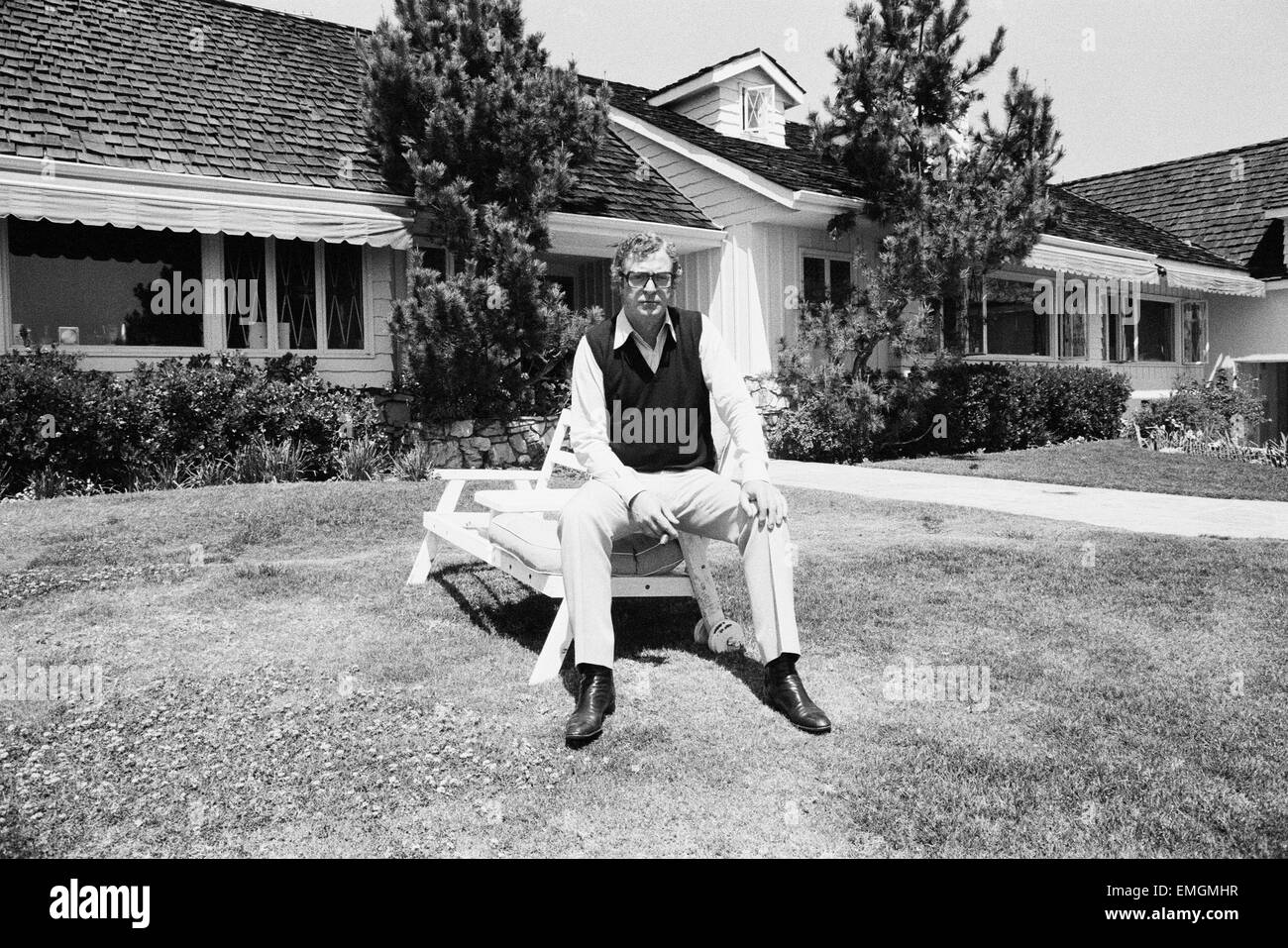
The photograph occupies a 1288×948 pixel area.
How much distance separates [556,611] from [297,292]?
8344 millimetres

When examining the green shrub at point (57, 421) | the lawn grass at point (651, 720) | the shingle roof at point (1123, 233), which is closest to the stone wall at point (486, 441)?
the green shrub at point (57, 421)

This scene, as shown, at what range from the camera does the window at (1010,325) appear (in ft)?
57.8

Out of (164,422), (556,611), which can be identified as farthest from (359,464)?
(556,611)

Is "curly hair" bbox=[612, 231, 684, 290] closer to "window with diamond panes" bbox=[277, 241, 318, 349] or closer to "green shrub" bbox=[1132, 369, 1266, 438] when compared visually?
"window with diamond panes" bbox=[277, 241, 318, 349]

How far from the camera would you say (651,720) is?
3549 mm

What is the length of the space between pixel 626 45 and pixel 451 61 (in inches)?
523

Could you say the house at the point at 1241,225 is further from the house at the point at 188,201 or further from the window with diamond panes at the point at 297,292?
the window with diamond panes at the point at 297,292

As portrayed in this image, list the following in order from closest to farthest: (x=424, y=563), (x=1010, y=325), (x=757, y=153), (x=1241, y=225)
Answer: (x=424, y=563)
(x=757, y=153)
(x=1010, y=325)
(x=1241, y=225)

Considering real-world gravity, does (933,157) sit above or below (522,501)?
above

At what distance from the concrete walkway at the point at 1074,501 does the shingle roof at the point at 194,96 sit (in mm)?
5435

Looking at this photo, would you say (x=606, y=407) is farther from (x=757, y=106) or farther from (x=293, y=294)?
(x=757, y=106)

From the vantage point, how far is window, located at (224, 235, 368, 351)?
11703 millimetres

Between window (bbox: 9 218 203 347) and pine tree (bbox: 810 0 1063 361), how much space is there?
8.57 metres
